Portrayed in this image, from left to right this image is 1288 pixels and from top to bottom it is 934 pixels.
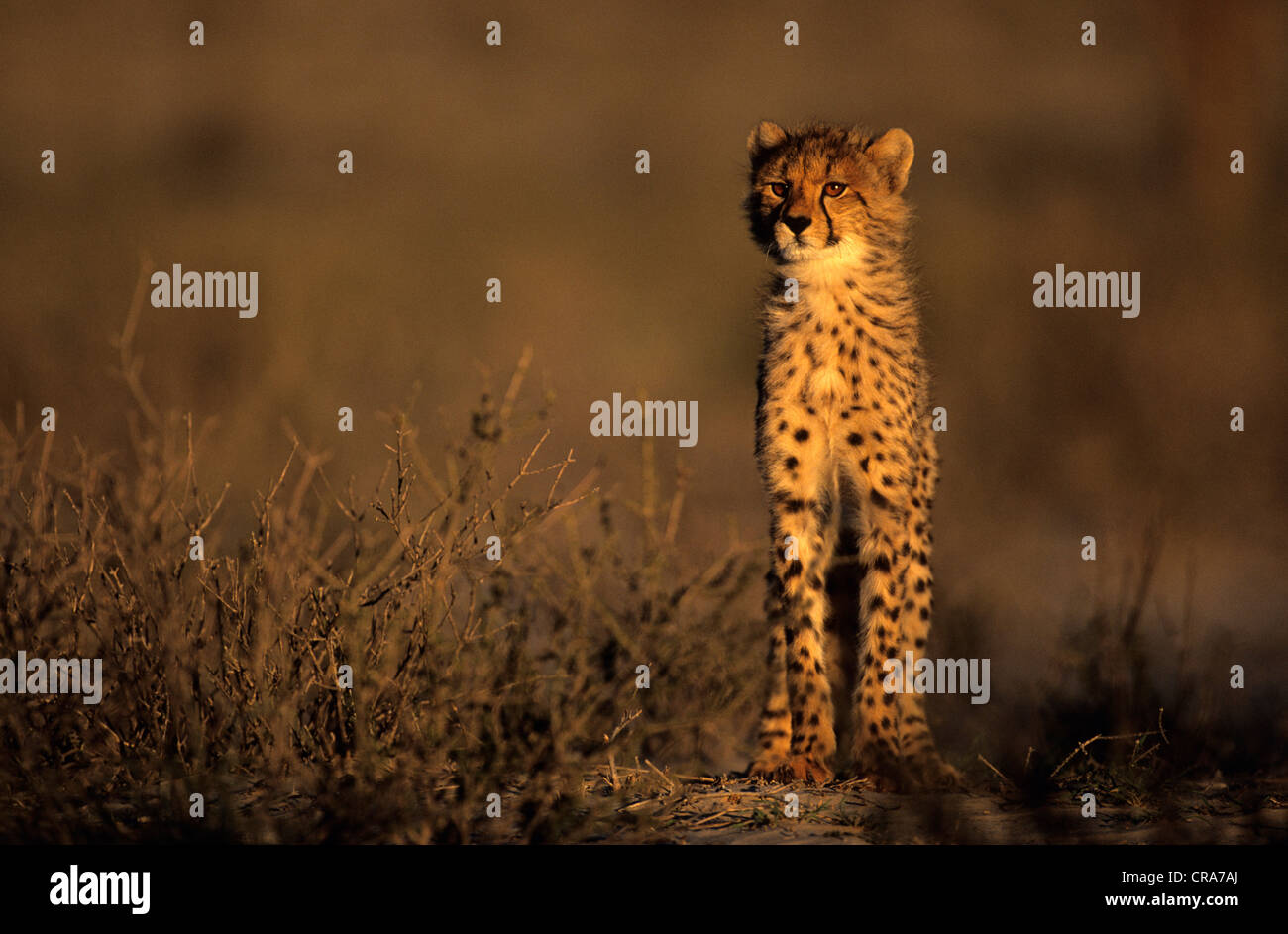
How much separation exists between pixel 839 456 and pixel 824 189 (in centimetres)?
92

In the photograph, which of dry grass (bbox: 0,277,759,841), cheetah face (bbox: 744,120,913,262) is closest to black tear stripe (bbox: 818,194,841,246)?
cheetah face (bbox: 744,120,913,262)

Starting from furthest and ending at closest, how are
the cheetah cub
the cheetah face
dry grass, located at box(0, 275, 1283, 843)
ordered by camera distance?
the cheetah face
the cheetah cub
dry grass, located at box(0, 275, 1283, 843)

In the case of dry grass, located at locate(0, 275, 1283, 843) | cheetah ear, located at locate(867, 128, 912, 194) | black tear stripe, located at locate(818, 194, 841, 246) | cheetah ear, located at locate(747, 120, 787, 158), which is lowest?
dry grass, located at locate(0, 275, 1283, 843)

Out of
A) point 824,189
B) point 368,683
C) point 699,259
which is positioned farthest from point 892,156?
point 699,259

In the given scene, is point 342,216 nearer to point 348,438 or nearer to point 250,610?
point 348,438

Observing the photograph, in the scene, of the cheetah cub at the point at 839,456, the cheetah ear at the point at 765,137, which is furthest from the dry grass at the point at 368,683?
the cheetah ear at the point at 765,137

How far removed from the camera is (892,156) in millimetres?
5320

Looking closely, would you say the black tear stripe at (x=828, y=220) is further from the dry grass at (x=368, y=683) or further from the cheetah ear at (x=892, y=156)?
the dry grass at (x=368, y=683)

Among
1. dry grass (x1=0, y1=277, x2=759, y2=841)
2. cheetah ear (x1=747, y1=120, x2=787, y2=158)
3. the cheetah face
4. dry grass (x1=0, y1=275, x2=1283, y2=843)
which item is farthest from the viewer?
cheetah ear (x1=747, y1=120, x2=787, y2=158)

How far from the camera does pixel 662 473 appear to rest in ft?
31.3

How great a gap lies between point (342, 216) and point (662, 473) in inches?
287

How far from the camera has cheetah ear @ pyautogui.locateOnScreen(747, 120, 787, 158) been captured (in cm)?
541

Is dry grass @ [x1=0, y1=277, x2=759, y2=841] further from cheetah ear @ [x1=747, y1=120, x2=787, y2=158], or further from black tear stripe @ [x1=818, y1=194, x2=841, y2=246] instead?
cheetah ear @ [x1=747, y1=120, x2=787, y2=158]
